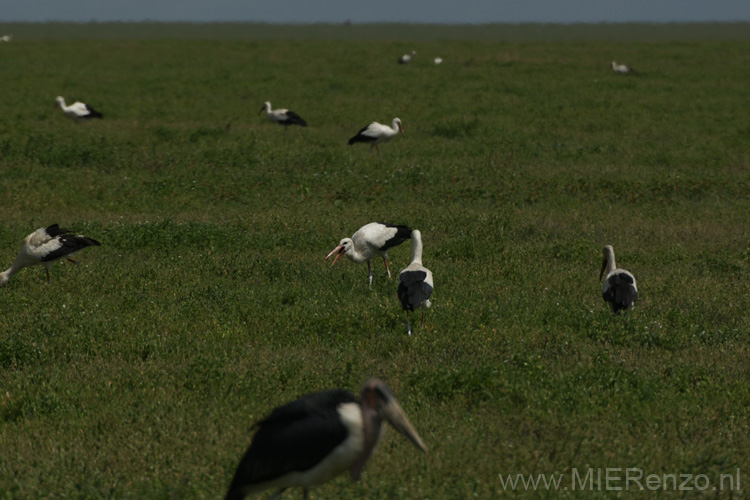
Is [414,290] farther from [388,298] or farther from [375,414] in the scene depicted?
[375,414]

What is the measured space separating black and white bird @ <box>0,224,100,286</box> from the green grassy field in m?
0.35

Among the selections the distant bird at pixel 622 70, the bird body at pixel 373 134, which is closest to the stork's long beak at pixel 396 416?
the bird body at pixel 373 134

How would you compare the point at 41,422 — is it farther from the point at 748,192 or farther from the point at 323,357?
the point at 748,192

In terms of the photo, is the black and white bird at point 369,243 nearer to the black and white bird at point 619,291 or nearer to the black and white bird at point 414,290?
the black and white bird at point 414,290

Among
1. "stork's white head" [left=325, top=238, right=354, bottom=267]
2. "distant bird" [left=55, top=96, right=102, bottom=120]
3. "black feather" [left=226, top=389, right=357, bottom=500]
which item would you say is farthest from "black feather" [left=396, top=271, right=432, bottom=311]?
"distant bird" [left=55, top=96, right=102, bottom=120]

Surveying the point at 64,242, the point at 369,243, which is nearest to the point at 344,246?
the point at 369,243

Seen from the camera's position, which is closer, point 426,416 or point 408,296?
point 426,416

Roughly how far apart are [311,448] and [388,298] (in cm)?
→ 604

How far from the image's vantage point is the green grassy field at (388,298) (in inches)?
249

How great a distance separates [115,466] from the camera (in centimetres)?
607

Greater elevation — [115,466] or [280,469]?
[280,469]

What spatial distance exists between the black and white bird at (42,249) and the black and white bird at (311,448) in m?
7.63

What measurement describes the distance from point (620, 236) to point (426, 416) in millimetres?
8996

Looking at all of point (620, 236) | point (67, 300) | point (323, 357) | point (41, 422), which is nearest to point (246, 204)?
point (67, 300)
